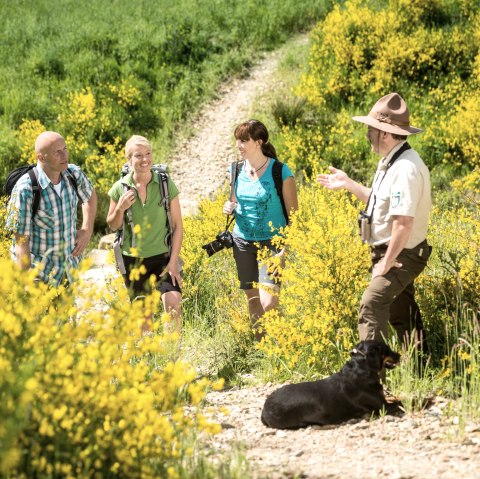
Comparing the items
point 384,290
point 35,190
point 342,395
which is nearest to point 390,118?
point 384,290

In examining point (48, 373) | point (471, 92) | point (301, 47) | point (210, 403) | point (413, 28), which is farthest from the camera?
point (301, 47)

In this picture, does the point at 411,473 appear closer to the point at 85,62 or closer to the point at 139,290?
the point at 139,290

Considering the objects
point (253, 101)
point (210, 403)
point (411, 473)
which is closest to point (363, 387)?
point (411, 473)

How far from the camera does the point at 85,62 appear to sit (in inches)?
574

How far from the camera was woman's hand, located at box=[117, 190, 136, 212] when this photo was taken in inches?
196

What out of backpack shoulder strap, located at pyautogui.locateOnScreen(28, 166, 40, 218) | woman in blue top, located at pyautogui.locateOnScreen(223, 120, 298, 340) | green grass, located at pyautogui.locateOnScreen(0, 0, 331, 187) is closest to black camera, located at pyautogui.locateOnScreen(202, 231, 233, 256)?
woman in blue top, located at pyautogui.locateOnScreen(223, 120, 298, 340)

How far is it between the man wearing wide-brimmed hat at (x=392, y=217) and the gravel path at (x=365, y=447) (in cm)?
57

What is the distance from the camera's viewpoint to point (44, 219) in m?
4.98

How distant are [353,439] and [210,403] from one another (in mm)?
1148

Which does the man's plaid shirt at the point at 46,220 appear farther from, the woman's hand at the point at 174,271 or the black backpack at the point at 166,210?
the woman's hand at the point at 174,271

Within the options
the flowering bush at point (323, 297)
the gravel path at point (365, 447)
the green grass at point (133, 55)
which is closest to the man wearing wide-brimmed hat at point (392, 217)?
the flowering bush at point (323, 297)

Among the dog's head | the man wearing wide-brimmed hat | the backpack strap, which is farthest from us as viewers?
the backpack strap

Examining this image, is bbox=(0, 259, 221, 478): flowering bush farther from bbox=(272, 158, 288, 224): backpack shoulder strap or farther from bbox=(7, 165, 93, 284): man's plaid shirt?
bbox=(272, 158, 288, 224): backpack shoulder strap

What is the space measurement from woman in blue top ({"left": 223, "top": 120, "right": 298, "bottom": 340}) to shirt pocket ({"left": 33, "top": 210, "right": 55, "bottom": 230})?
51.7 inches
